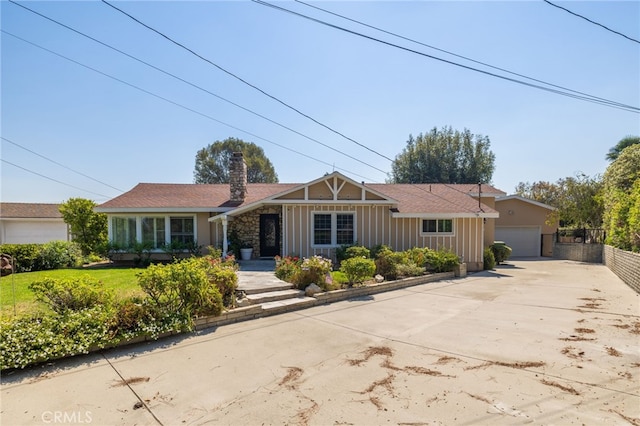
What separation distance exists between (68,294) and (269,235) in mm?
9835

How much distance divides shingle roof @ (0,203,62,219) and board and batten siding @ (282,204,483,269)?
21.9 metres

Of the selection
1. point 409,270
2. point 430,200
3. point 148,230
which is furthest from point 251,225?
point 430,200

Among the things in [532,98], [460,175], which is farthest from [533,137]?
[460,175]

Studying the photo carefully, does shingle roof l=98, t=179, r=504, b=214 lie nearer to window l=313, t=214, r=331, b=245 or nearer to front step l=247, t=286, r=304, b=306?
window l=313, t=214, r=331, b=245

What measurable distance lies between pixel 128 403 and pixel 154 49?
8.68 m

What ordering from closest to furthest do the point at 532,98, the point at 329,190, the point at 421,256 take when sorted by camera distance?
the point at 532,98 < the point at 421,256 < the point at 329,190

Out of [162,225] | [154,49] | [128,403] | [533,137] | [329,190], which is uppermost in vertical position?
[154,49]

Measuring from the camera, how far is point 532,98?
11.1 meters

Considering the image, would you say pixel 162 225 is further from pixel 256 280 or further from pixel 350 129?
pixel 350 129

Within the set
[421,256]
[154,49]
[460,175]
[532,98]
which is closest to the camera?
[154,49]

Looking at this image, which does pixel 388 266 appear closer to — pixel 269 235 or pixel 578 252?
pixel 269 235

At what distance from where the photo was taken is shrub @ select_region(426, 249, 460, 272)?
1273cm

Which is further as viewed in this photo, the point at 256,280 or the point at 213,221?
the point at 213,221

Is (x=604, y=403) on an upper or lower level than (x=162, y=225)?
lower
